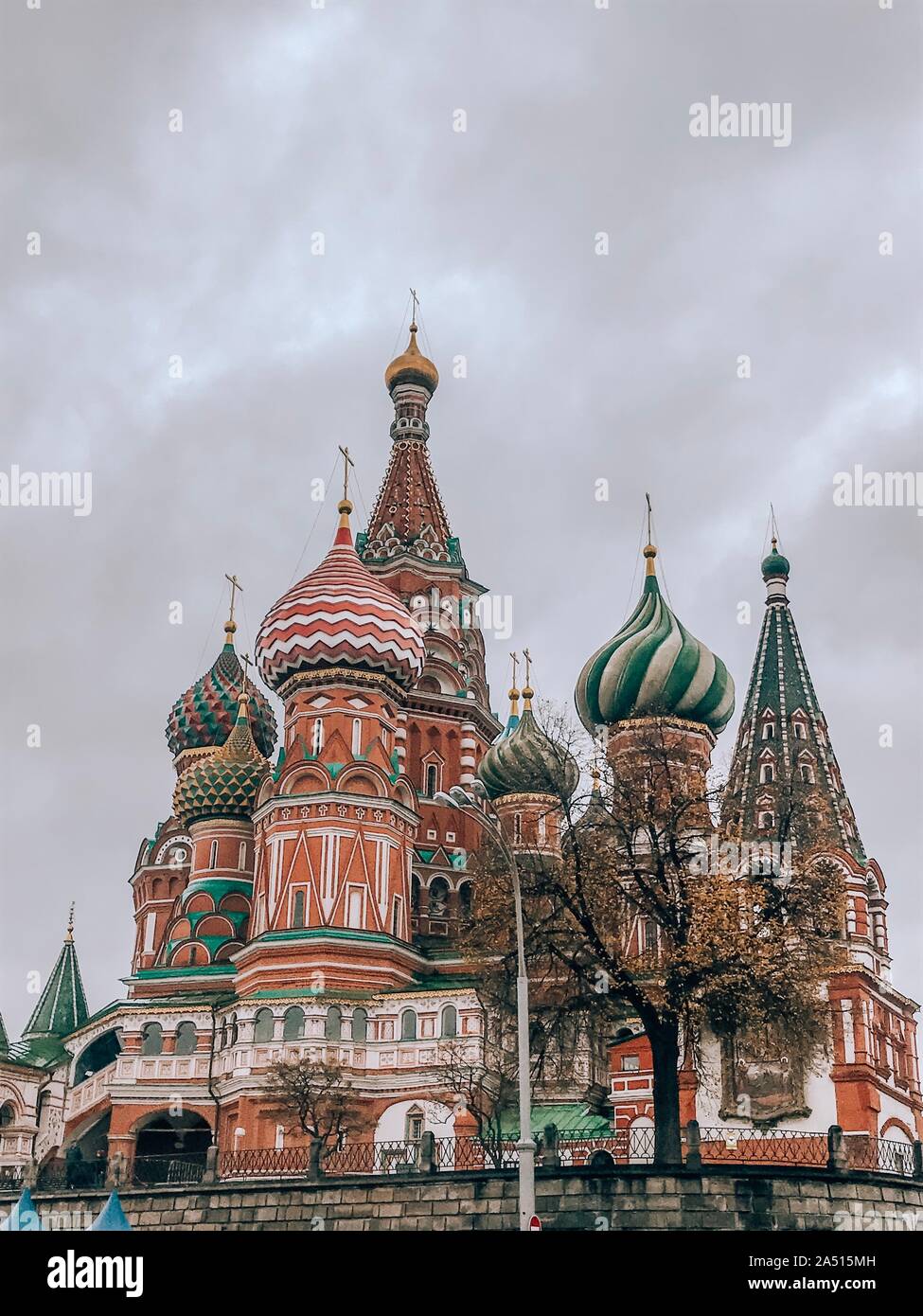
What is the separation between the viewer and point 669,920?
28.1m

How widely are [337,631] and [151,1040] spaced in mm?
13237

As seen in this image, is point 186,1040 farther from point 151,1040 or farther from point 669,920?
point 669,920

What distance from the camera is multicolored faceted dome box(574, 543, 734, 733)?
49.2 metres

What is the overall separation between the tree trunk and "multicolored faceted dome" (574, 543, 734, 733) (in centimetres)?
2140

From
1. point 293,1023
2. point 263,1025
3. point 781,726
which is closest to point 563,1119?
point 293,1023

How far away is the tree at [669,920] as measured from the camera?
2728cm

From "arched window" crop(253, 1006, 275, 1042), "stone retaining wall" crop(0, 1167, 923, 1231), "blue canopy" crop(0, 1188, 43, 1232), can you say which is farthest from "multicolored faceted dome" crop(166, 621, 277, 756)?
"blue canopy" crop(0, 1188, 43, 1232)

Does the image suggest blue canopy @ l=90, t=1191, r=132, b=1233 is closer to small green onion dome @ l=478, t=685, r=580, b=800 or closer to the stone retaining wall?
the stone retaining wall

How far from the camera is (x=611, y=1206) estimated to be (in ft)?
81.4

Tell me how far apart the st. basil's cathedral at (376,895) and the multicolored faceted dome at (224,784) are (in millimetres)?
80
